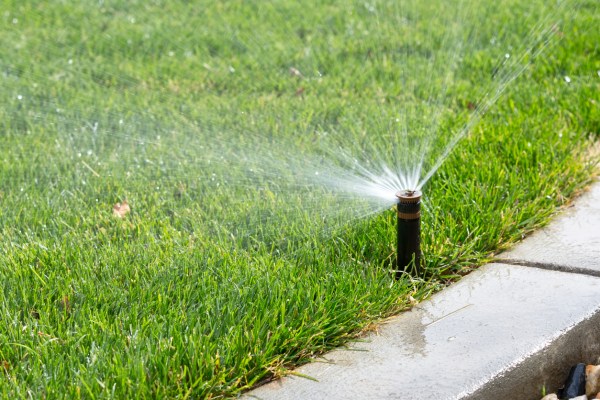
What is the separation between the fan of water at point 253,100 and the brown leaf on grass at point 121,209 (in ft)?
0.19

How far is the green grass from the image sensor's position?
2.42m

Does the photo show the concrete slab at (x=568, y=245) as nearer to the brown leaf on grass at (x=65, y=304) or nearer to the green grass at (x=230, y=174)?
the green grass at (x=230, y=174)

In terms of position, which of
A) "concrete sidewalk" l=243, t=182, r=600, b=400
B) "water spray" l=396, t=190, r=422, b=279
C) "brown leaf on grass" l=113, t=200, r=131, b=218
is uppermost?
"water spray" l=396, t=190, r=422, b=279

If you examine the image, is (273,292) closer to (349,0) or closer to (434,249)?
(434,249)

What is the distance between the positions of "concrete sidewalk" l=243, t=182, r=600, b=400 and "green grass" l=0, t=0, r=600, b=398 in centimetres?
9

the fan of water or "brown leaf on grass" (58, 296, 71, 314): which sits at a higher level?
the fan of water

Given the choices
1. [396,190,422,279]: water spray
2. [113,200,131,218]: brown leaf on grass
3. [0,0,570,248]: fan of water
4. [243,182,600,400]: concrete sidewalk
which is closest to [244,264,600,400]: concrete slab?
[243,182,600,400]: concrete sidewalk

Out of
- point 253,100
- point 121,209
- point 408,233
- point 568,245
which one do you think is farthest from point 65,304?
point 253,100

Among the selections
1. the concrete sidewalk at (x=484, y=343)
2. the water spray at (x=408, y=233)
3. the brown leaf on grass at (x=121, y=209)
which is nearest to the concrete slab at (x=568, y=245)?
the concrete sidewalk at (x=484, y=343)

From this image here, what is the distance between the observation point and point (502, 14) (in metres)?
5.44

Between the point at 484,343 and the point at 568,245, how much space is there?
0.72 m

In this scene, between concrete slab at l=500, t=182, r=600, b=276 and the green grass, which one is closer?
the green grass

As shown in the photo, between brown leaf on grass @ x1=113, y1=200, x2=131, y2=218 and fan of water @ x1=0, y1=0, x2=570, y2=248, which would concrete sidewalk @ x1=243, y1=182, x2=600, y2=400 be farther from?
brown leaf on grass @ x1=113, y1=200, x2=131, y2=218

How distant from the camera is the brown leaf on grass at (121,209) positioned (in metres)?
3.29
